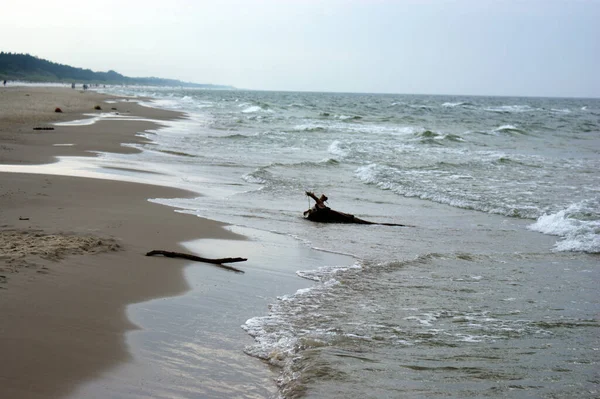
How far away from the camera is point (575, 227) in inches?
378

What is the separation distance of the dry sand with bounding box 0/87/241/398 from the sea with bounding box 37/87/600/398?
0.48m

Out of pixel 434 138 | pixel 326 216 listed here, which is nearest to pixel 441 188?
pixel 326 216

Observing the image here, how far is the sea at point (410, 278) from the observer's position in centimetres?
423

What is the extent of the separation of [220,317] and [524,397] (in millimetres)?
2437

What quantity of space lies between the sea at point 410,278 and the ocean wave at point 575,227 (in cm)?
3

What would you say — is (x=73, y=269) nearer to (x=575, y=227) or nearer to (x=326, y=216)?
(x=326, y=216)

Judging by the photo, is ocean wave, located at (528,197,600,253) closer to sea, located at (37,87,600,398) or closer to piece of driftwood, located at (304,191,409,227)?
sea, located at (37,87,600,398)

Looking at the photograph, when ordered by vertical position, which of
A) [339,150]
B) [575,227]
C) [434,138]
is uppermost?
[434,138]

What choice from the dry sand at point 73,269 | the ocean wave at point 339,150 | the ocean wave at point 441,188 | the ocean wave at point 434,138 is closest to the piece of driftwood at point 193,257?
the dry sand at point 73,269

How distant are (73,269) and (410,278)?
11.3 ft

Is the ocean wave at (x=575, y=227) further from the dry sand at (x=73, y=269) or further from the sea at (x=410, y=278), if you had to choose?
the dry sand at (x=73, y=269)

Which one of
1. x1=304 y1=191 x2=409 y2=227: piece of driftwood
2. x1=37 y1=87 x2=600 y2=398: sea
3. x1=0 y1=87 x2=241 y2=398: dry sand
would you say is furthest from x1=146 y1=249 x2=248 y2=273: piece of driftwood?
x1=304 y1=191 x2=409 y2=227: piece of driftwood

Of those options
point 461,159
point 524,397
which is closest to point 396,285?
point 524,397

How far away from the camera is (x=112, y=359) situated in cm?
409
